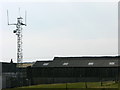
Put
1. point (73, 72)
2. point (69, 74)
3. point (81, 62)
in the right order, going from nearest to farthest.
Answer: point (69, 74), point (73, 72), point (81, 62)

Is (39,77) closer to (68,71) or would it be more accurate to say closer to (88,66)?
(68,71)

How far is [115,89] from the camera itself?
2738 centimetres

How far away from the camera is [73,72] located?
55875 millimetres

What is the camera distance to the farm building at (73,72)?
54656 millimetres

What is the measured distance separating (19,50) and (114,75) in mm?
19790

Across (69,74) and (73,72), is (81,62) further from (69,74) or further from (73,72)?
(69,74)

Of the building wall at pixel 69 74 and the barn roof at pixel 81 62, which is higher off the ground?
the barn roof at pixel 81 62

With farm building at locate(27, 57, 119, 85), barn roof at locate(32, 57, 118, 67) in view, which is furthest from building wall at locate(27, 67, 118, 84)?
barn roof at locate(32, 57, 118, 67)

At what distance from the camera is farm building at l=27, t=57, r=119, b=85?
54.7 meters

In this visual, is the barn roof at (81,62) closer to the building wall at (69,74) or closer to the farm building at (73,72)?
the farm building at (73,72)

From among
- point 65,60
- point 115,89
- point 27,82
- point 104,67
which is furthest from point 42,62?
point 115,89

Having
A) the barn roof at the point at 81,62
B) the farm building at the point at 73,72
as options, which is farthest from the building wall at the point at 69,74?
the barn roof at the point at 81,62

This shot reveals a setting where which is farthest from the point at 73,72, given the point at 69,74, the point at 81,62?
the point at 81,62

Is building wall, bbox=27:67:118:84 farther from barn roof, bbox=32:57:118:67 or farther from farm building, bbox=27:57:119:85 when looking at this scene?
barn roof, bbox=32:57:118:67
